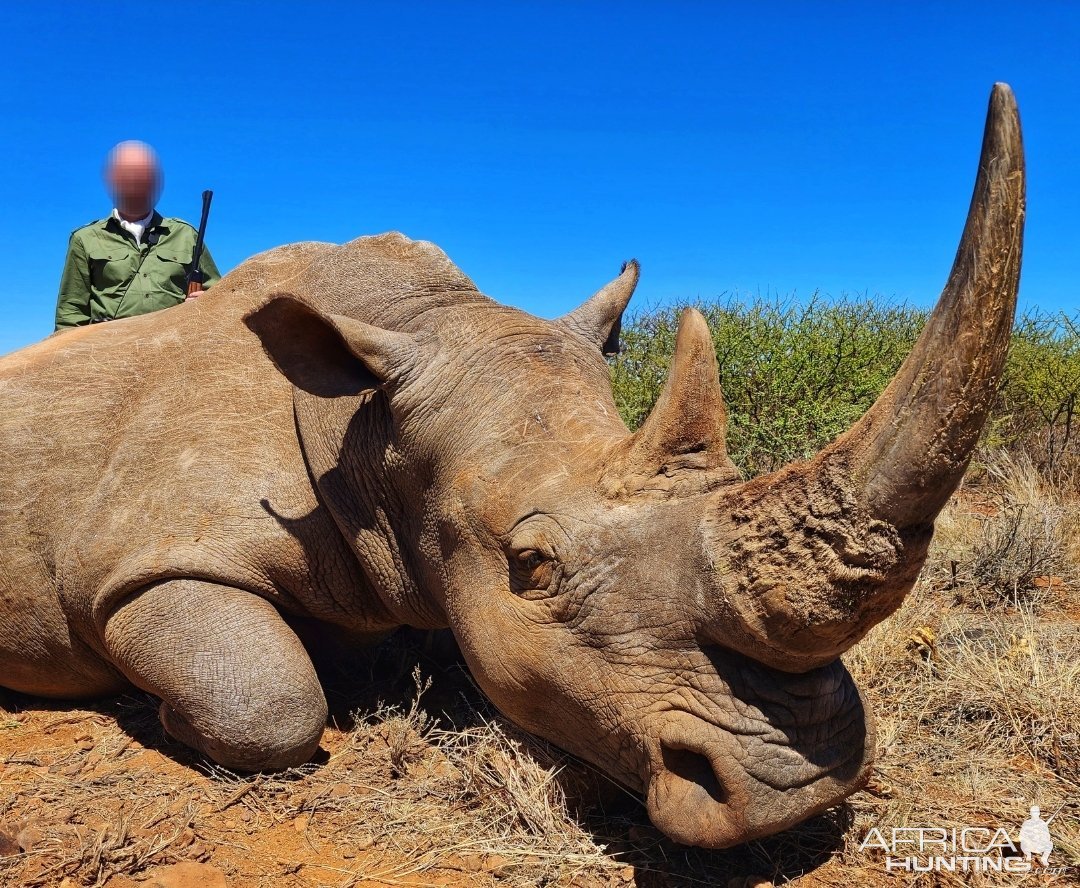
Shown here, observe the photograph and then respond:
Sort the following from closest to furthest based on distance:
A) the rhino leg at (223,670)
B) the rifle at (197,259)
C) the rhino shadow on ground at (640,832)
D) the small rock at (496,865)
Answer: the rhino shadow on ground at (640,832) → the small rock at (496,865) → the rhino leg at (223,670) → the rifle at (197,259)

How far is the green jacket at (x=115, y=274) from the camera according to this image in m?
7.78

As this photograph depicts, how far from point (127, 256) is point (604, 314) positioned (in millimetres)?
4510

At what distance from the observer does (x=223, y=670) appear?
446cm

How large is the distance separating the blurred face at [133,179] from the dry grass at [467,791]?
4151mm

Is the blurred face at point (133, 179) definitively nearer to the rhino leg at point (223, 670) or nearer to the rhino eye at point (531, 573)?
the rhino leg at point (223, 670)

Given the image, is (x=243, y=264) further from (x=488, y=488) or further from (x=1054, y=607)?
(x=1054, y=607)

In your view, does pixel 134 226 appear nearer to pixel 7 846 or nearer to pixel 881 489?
pixel 7 846

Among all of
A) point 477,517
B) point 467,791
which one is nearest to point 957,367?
point 477,517

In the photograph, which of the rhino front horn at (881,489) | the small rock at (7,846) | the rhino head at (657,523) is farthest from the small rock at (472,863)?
the small rock at (7,846)

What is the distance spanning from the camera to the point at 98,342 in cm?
568

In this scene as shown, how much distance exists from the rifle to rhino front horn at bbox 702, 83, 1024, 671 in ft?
19.1

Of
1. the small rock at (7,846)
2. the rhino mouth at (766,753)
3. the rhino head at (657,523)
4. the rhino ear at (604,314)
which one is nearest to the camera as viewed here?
the rhino head at (657,523)

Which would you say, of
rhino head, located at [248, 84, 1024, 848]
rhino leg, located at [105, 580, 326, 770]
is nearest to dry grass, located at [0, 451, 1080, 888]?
rhino leg, located at [105, 580, 326, 770]

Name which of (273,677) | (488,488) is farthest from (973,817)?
(273,677)
